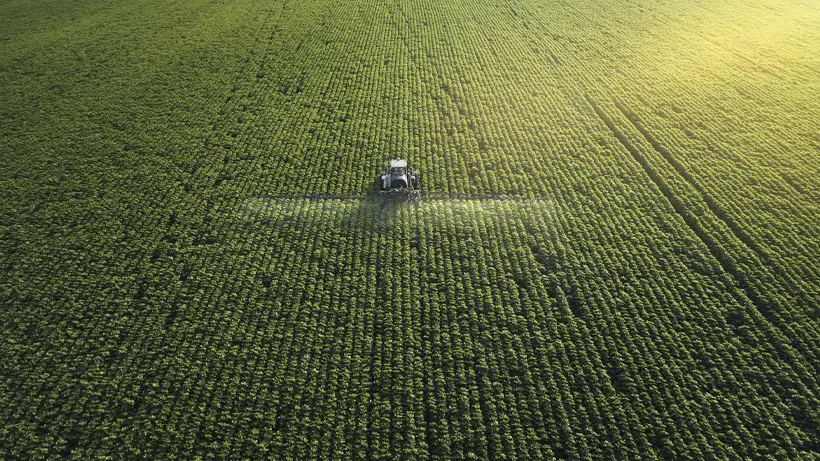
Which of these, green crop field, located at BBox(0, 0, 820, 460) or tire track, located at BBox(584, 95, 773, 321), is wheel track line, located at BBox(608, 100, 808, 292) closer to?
green crop field, located at BBox(0, 0, 820, 460)

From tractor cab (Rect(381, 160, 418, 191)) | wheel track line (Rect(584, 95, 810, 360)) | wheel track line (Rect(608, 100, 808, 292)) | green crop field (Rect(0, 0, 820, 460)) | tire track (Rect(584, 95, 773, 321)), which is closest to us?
green crop field (Rect(0, 0, 820, 460))

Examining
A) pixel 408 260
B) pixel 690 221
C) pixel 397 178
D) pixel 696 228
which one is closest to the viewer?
pixel 408 260

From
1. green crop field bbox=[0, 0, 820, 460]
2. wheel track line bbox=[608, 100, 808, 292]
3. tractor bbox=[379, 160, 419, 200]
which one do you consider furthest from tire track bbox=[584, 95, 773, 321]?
tractor bbox=[379, 160, 419, 200]

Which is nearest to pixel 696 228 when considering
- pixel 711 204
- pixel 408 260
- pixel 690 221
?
pixel 690 221

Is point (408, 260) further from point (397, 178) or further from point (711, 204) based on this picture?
point (711, 204)

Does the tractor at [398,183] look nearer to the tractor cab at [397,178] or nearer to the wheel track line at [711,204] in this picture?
the tractor cab at [397,178]

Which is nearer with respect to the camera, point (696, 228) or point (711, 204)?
point (696, 228)

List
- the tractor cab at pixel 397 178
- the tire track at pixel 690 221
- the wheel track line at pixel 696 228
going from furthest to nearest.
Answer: the tractor cab at pixel 397 178 < the tire track at pixel 690 221 < the wheel track line at pixel 696 228

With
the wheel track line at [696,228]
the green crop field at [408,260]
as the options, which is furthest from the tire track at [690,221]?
the green crop field at [408,260]
